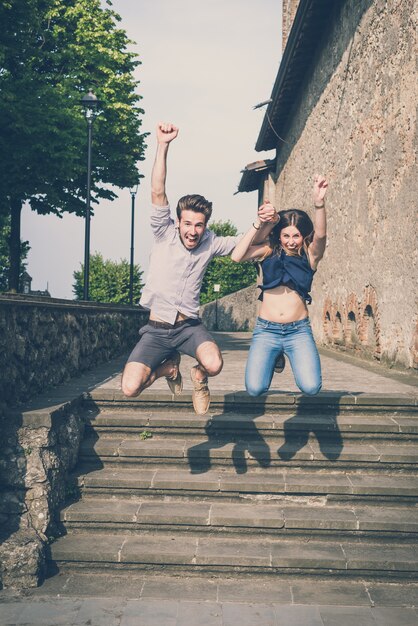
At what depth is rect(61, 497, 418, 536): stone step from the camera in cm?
537

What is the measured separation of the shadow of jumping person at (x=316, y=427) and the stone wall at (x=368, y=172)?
2629mm

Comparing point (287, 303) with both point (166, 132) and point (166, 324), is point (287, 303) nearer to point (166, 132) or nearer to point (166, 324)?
point (166, 324)

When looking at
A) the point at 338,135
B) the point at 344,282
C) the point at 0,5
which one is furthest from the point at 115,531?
the point at 0,5

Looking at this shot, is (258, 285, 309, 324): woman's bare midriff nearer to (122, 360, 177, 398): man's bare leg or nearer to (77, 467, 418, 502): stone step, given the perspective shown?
(122, 360, 177, 398): man's bare leg

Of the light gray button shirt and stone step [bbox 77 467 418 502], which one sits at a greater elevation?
the light gray button shirt

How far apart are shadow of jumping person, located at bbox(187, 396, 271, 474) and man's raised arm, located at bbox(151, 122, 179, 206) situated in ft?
7.52

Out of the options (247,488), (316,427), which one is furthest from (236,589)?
(316,427)

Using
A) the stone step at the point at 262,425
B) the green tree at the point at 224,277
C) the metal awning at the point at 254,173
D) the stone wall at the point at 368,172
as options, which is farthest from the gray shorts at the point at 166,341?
the green tree at the point at 224,277

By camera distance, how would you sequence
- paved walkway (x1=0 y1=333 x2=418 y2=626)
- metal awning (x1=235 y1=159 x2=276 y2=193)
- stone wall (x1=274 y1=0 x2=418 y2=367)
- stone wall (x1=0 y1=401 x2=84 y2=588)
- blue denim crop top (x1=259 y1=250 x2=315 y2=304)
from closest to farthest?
paved walkway (x1=0 y1=333 x2=418 y2=626) < stone wall (x1=0 y1=401 x2=84 y2=588) < blue denim crop top (x1=259 y1=250 x2=315 y2=304) < stone wall (x1=274 y1=0 x2=418 y2=367) < metal awning (x1=235 y1=159 x2=276 y2=193)

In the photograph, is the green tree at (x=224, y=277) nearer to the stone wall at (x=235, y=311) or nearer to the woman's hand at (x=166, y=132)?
the stone wall at (x=235, y=311)

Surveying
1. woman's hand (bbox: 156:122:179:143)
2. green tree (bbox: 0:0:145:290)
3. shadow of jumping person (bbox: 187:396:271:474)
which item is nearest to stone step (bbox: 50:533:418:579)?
shadow of jumping person (bbox: 187:396:271:474)

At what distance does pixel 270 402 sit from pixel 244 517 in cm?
144

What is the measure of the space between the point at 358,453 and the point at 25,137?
15.8 metres

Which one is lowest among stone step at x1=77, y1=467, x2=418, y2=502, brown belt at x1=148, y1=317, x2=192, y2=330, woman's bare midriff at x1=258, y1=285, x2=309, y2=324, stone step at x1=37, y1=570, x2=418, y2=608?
stone step at x1=37, y1=570, x2=418, y2=608
